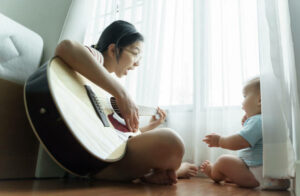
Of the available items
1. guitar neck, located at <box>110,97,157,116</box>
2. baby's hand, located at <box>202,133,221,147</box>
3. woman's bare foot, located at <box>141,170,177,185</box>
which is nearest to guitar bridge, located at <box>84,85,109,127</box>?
guitar neck, located at <box>110,97,157,116</box>

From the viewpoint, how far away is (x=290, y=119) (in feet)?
A: 2.63

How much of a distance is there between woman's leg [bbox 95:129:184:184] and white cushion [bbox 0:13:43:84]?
50 centimetres

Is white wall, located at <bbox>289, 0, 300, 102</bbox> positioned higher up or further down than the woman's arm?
higher up

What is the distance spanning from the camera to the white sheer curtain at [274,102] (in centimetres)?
72

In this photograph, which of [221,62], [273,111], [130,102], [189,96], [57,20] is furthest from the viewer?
[57,20]

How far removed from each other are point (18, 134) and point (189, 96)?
2.73 feet

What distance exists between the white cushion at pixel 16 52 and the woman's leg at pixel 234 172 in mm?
833

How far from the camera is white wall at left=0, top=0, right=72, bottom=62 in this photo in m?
1.40

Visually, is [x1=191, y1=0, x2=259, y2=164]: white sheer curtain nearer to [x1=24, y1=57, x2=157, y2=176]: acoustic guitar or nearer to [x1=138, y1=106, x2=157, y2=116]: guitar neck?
[x1=138, y1=106, x2=157, y2=116]: guitar neck

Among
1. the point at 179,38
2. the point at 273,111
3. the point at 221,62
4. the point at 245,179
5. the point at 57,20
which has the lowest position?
the point at 245,179

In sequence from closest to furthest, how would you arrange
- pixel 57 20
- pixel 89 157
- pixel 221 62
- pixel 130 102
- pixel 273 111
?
pixel 89 157 < pixel 273 111 < pixel 130 102 < pixel 221 62 < pixel 57 20

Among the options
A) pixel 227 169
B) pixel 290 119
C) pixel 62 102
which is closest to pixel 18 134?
pixel 62 102

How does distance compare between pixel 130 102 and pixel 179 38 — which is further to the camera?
pixel 179 38

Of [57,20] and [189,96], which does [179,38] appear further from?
[57,20]
